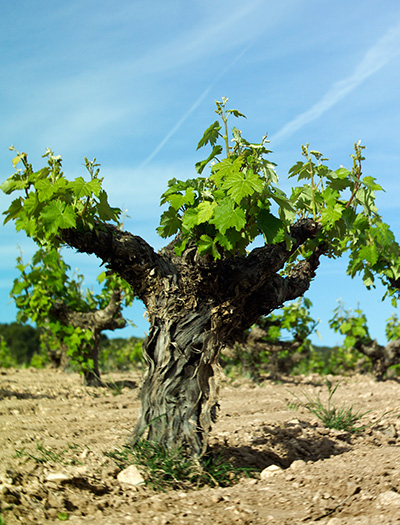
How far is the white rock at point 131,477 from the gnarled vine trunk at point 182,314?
1.47 feet

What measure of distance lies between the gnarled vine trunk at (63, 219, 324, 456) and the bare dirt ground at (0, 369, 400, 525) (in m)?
0.61

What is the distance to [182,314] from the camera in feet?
15.6

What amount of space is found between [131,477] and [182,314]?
1.46m

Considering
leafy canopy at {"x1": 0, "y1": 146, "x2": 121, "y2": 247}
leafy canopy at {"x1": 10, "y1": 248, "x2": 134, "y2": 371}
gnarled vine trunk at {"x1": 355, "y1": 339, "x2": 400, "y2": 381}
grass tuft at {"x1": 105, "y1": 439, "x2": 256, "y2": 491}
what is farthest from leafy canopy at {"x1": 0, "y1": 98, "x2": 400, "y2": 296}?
gnarled vine trunk at {"x1": 355, "y1": 339, "x2": 400, "y2": 381}

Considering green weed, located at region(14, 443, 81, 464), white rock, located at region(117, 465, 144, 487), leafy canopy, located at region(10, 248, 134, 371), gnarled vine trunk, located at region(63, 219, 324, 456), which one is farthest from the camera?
leafy canopy, located at region(10, 248, 134, 371)

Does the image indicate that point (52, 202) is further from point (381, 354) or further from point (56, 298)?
point (381, 354)

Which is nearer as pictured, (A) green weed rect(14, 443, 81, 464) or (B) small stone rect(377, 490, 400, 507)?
(B) small stone rect(377, 490, 400, 507)

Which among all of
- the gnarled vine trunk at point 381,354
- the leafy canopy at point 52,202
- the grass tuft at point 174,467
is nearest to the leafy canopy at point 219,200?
the leafy canopy at point 52,202

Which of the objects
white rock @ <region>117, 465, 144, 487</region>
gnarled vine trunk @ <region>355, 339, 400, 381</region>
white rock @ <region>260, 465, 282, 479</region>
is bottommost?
white rock @ <region>260, 465, 282, 479</region>

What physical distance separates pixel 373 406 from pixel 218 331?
4554mm

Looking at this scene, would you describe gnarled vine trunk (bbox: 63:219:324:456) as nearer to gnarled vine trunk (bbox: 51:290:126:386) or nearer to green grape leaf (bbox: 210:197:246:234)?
green grape leaf (bbox: 210:197:246:234)

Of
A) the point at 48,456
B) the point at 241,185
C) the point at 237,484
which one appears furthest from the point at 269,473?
the point at 241,185

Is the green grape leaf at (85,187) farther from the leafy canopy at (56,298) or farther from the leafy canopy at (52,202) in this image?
the leafy canopy at (56,298)

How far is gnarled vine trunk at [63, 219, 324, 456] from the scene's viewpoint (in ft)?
15.0
